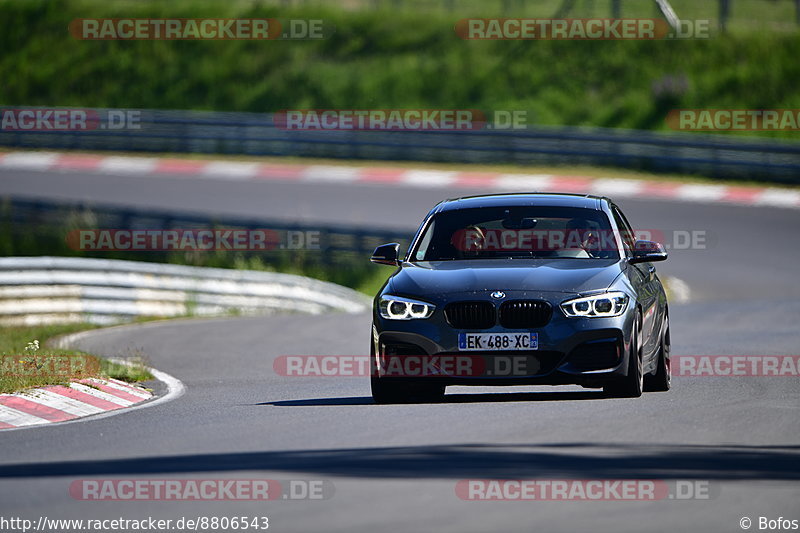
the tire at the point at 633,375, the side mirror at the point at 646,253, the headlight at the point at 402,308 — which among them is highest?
the side mirror at the point at 646,253

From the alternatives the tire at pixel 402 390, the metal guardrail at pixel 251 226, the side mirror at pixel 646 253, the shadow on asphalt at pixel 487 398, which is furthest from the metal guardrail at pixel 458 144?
the tire at pixel 402 390

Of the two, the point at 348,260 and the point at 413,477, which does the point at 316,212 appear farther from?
the point at 413,477

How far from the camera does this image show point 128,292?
21.2m

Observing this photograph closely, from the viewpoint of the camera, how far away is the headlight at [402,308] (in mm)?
10219

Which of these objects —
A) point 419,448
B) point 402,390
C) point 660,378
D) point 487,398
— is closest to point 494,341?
point 402,390

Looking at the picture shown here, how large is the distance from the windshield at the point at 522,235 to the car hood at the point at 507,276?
28 centimetres

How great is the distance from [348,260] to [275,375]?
36.2ft

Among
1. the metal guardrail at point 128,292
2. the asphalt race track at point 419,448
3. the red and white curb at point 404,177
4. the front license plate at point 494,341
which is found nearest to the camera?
the asphalt race track at point 419,448

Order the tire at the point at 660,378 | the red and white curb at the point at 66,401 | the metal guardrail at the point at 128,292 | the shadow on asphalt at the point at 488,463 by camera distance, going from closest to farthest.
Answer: the shadow on asphalt at the point at 488,463 → the red and white curb at the point at 66,401 → the tire at the point at 660,378 → the metal guardrail at the point at 128,292

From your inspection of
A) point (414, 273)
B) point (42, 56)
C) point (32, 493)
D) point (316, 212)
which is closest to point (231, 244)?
point (316, 212)

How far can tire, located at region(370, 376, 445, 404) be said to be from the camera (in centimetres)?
1045

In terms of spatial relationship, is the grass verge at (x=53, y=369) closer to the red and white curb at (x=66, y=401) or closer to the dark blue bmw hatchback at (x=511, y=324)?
the red and white curb at (x=66, y=401)

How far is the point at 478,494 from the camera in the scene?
704cm

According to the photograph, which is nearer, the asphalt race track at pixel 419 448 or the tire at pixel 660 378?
the asphalt race track at pixel 419 448
